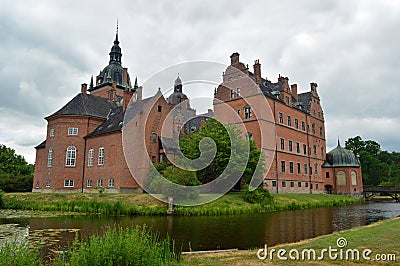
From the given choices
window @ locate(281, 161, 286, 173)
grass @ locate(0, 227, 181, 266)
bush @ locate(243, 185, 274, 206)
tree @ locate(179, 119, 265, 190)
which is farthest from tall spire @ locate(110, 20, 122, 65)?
grass @ locate(0, 227, 181, 266)

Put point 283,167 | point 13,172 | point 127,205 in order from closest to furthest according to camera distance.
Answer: point 127,205 → point 283,167 → point 13,172

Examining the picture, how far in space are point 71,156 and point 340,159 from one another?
36.1 meters

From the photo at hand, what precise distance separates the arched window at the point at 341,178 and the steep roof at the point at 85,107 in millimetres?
32781

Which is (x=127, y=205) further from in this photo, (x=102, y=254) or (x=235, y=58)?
(x=235, y=58)

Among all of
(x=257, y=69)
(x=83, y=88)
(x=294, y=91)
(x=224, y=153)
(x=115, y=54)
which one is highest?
(x=115, y=54)

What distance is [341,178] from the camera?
46.7 metres

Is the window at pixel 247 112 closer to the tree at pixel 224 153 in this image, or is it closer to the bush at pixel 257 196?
the tree at pixel 224 153

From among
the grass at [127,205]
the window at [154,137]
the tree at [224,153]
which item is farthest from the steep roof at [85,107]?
the tree at [224,153]

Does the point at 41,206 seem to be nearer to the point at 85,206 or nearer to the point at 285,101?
the point at 85,206

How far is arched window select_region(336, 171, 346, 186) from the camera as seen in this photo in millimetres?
46406

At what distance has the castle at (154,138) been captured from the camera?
33.3 metres

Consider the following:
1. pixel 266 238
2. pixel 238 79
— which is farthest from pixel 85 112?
pixel 266 238

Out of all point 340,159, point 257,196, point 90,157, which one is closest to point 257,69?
point 257,196

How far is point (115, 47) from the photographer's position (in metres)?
59.5
